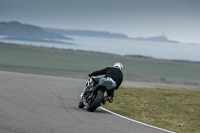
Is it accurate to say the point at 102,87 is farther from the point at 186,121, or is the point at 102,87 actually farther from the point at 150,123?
the point at 186,121

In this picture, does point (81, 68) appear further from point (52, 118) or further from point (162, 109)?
point (52, 118)

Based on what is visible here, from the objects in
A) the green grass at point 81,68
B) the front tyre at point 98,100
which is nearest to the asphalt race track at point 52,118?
the front tyre at point 98,100

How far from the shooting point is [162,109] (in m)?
16.7

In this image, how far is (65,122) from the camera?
1127 cm

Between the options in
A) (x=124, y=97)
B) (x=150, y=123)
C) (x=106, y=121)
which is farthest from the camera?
(x=124, y=97)

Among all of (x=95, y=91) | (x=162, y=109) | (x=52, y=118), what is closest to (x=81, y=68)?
(x=162, y=109)

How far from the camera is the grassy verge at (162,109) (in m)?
13.8

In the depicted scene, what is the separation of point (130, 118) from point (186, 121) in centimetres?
200

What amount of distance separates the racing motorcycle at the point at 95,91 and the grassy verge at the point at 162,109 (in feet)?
4.40

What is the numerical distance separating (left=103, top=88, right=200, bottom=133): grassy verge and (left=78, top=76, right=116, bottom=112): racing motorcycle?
134 centimetres

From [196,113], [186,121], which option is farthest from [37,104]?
[196,113]

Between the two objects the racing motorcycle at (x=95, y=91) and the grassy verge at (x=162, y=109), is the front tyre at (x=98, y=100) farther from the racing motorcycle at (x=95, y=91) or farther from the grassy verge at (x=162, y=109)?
the grassy verge at (x=162, y=109)

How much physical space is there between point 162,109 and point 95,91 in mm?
3886

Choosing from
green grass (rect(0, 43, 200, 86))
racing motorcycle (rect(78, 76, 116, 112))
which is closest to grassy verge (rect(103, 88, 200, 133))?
racing motorcycle (rect(78, 76, 116, 112))
